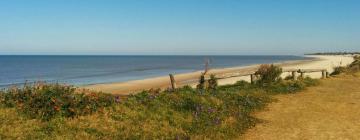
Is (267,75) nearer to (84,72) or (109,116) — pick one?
(109,116)

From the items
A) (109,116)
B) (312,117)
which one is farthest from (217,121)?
(312,117)

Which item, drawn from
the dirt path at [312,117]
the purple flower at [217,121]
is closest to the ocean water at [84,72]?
the dirt path at [312,117]

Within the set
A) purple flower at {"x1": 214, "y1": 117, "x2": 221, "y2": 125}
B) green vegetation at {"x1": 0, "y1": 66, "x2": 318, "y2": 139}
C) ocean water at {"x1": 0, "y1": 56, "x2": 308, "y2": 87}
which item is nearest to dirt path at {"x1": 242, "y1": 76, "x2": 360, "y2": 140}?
green vegetation at {"x1": 0, "y1": 66, "x2": 318, "y2": 139}

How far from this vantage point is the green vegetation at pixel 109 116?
9.16m

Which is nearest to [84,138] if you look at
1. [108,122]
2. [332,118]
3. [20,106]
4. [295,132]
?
[108,122]

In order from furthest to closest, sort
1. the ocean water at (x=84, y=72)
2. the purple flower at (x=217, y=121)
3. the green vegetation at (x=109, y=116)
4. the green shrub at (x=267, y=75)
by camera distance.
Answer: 1. the ocean water at (x=84, y=72)
2. the green shrub at (x=267, y=75)
3. the purple flower at (x=217, y=121)
4. the green vegetation at (x=109, y=116)

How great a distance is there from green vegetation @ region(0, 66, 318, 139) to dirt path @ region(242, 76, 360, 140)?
0.66 metres

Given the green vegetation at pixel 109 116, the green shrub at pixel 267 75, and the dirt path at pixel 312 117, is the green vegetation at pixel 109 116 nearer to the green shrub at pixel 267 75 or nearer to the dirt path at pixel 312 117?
the dirt path at pixel 312 117

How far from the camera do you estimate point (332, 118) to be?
13195 millimetres

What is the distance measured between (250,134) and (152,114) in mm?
2618

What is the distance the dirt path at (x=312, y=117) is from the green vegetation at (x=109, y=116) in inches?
26.1

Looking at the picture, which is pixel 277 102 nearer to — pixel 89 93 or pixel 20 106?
pixel 89 93

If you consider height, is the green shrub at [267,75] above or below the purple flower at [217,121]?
above

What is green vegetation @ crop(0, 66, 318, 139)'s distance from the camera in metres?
9.16
